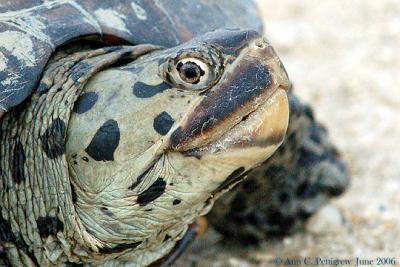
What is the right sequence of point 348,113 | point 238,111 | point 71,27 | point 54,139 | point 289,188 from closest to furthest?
point 238,111, point 54,139, point 71,27, point 289,188, point 348,113

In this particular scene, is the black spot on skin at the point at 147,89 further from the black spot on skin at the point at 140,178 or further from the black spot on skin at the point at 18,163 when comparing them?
the black spot on skin at the point at 18,163

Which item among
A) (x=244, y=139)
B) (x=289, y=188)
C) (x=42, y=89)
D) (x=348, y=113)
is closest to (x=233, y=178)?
(x=244, y=139)

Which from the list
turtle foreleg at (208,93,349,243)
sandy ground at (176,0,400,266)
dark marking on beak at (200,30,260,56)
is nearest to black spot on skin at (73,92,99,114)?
dark marking on beak at (200,30,260,56)

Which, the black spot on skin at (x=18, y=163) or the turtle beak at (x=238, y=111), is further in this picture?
the black spot on skin at (x=18, y=163)

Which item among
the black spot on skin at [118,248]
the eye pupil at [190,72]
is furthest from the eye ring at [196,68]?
the black spot on skin at [118,248]

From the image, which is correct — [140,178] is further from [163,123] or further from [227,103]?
[227,103]

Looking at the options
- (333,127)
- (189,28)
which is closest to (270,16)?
(333,127)
